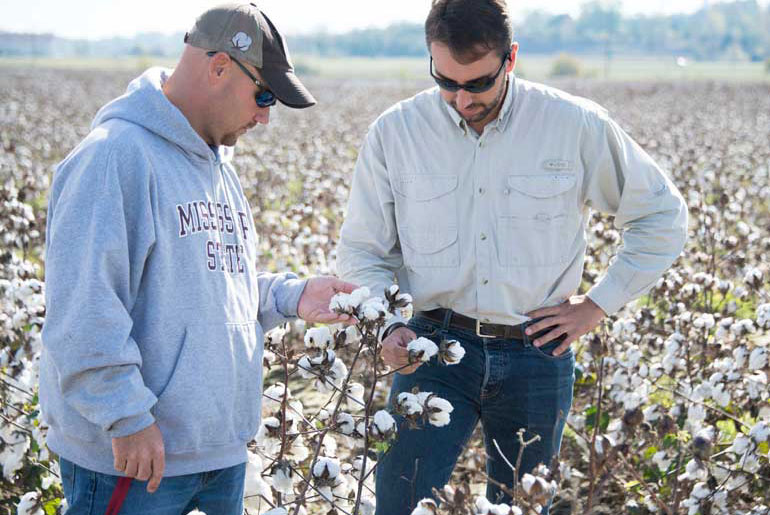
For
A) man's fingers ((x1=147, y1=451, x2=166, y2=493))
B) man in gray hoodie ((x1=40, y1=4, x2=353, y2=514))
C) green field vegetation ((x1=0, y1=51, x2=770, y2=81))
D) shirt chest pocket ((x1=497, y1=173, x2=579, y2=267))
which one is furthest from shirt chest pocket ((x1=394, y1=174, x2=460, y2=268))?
green field vegetation ((x1=0, y1=51, x2=770, y2=81))

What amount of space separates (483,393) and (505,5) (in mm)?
1231

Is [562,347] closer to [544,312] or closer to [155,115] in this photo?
[544,312]

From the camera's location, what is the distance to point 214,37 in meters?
2.25

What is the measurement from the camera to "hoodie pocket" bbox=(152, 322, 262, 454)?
2.19m

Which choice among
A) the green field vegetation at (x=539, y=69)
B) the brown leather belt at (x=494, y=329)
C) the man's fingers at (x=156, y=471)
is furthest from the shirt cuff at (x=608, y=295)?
the green field vegetation at (x=539, y=69)

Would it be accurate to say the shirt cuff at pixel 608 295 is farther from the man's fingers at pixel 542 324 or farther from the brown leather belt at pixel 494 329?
the brown leather belt at pixel 494 329

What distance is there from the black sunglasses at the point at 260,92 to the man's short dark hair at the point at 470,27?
Result: 63 cm

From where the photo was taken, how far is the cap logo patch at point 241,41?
2244mm

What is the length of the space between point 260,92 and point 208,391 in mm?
776

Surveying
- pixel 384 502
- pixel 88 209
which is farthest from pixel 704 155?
pixel 88 209

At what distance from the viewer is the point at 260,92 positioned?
2307 mm

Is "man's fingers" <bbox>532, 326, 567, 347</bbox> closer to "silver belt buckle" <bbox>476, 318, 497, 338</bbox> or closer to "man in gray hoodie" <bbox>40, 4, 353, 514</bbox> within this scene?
"silver belt buckle" <bbox>476, 318, 497, 338</bbox>

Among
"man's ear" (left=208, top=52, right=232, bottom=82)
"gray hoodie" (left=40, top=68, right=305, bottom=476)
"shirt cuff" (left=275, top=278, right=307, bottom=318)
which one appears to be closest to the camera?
"gray hoodie" (left=40, top=68, right=305, bottom=476)

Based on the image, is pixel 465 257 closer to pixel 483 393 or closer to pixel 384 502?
pixel 483 393
